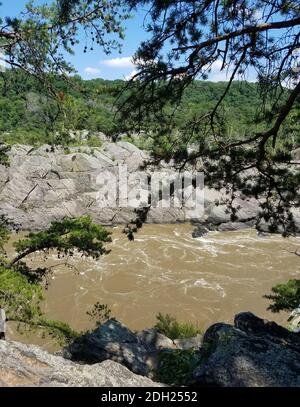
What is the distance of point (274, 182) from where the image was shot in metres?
6.09

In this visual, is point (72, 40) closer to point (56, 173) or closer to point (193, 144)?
point (193, 144)

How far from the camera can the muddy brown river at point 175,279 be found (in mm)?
13461

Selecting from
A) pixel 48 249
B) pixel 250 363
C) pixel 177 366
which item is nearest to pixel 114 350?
pixel 177 366

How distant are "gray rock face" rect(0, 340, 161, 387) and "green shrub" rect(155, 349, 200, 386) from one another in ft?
9.34

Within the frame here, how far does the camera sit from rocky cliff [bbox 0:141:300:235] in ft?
80.2

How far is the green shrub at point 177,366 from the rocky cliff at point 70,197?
17576 mm

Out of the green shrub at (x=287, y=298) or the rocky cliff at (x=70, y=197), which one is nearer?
the green shrub at (x=287, y=298)

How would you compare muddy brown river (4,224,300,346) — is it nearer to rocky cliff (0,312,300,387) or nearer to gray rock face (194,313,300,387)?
rocky cliff (0,312,300,387)

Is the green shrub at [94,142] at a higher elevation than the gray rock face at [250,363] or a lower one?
higher

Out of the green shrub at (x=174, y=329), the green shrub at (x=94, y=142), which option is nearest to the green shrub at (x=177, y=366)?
the green shrub at (x=174, y=329)

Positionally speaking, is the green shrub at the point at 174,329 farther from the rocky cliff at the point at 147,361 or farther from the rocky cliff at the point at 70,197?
the rocky cliff at the point at 70,197

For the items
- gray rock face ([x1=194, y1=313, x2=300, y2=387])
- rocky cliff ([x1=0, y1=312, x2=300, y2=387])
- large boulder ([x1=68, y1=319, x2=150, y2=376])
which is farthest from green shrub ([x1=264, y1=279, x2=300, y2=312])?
gray rock face ([x1=194, y1=313, x2=300, y2=387])

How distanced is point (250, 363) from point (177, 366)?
2.24 meters
